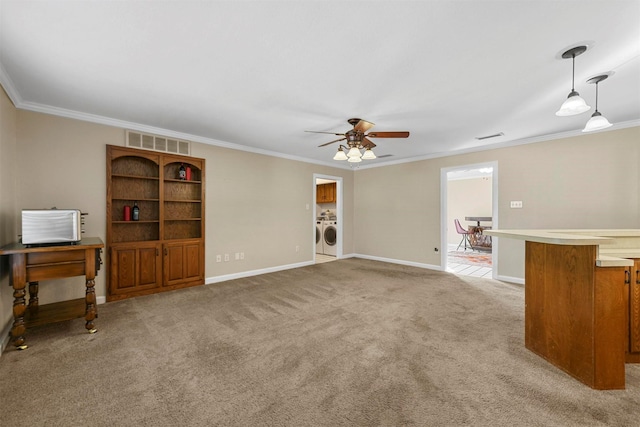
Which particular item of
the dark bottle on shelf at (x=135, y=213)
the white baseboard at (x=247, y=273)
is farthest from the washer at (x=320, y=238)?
the dark bottle on shelf at (x=135, y=213)

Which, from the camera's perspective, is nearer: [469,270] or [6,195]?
[6,195]

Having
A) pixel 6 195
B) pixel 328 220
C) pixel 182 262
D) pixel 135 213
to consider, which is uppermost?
pixel 6 195

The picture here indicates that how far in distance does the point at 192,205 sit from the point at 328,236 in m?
3.73

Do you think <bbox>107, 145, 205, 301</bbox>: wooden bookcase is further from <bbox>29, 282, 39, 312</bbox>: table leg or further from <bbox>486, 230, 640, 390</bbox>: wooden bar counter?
<bbox>486, 230, 640, 390</bbox>: wooden bar counter

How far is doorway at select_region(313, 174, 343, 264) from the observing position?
673 centimetres

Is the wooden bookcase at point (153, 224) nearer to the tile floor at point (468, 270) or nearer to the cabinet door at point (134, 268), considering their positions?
the cabinet door at point (134, 268)

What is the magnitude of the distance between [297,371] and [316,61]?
96.2 inches

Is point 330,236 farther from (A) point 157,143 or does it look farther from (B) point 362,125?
→ (A) point 157,143

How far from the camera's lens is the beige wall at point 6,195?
7.88 ft

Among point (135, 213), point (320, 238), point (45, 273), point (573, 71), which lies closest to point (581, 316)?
point (573, 71)

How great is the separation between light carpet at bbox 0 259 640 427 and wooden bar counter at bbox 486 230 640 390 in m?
0.12

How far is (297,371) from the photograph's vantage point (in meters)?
1.94

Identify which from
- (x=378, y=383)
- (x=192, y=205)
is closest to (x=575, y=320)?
(x=378, y=383)

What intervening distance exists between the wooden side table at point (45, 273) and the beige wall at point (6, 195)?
0.39 feet
